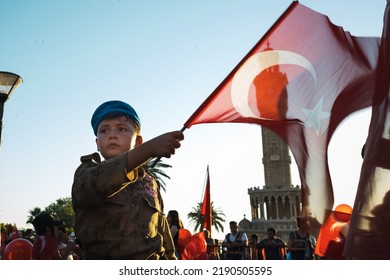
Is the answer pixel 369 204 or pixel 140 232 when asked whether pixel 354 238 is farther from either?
pixel 140 232

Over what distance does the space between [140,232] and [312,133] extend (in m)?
2.18

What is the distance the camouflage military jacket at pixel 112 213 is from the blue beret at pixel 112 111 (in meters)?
0.22

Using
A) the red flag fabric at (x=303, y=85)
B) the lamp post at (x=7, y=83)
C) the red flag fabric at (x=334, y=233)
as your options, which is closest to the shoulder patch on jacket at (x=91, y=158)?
the red flag fabric at (x=303, y=85)

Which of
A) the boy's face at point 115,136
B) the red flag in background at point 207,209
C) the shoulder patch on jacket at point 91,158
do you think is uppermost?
the red flag in background at point 207,209

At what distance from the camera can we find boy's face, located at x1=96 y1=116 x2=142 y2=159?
7.27ft

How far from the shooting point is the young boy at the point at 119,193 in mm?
1799

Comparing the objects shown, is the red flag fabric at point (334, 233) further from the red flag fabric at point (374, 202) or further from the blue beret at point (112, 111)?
the blue beret at point (112, 111)

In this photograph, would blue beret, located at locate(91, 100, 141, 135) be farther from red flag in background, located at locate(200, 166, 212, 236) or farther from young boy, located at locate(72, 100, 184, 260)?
red flag in background, located at locate(200, 166, 212, 236)

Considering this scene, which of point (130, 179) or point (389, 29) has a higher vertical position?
point (389, 29)

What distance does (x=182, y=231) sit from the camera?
6.90 meters

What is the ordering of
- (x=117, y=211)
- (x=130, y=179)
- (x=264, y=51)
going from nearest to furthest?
(x=130, y=179) → (x=117, y=211) → (x=264, y=51)

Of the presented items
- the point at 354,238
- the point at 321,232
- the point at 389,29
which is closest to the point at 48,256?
the point at 321,232
